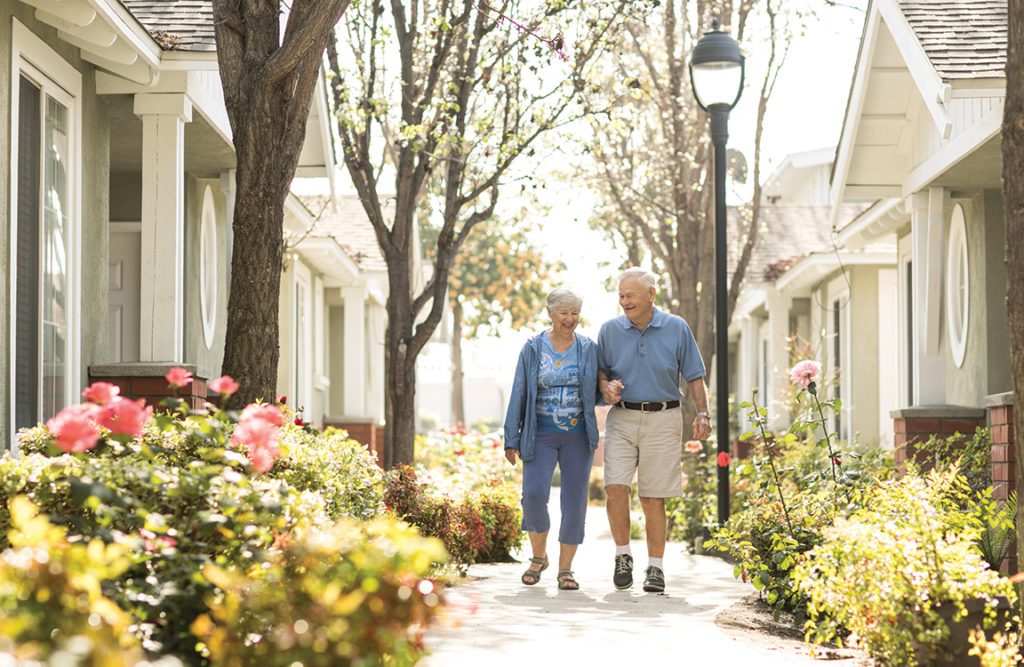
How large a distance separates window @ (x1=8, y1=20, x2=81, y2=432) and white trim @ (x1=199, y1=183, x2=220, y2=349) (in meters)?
4.25

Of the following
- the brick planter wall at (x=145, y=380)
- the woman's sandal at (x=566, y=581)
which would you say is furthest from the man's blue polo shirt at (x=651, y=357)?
the brick planter wall at (x=145, y=380)

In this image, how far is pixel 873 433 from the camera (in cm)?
1959

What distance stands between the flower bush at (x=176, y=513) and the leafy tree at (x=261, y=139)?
1883 millimetres

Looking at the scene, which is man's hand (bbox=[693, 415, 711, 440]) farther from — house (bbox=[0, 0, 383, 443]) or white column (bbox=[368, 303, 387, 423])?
white column (bbox=[368, 303, 387, 423])

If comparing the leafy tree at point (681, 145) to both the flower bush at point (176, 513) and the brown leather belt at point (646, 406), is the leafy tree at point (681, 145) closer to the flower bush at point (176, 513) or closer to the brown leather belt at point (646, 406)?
the brown leather belt at point (646, 406)

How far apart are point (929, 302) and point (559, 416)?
5.58 metres

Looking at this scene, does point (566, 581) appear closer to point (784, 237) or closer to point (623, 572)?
point (623, 572)

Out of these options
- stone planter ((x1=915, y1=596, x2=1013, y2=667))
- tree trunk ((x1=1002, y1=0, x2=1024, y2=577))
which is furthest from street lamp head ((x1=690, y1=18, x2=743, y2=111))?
stone planter ((x1=915, y1=596, x2=1013, y2=667))

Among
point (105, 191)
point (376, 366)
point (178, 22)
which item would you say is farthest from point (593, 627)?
point (376, 366)

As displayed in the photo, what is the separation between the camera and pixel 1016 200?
5367 mm

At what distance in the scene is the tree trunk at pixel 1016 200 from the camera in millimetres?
5324

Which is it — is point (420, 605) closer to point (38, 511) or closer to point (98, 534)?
point (98, 534)

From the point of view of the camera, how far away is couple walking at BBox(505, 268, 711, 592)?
28.0ft

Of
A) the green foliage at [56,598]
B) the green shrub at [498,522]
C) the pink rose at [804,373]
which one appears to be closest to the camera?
the green foliage at [56,598]
